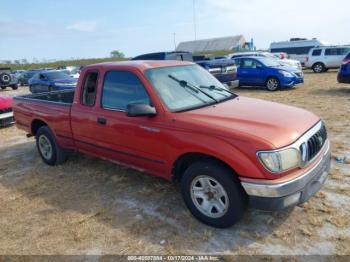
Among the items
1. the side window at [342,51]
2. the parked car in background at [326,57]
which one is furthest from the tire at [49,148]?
the side window at [342,51]

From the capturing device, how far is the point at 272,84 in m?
14.8

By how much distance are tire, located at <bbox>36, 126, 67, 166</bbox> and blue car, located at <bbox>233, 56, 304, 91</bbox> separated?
11.1 m

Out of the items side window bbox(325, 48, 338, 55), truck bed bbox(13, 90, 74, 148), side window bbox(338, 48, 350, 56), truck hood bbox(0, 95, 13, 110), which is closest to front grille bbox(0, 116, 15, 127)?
truck hood bbox(0, 95, 13, 110)

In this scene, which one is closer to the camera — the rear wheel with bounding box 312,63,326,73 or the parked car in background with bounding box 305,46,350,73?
the parked car in background with bounding box 305,46,350,73

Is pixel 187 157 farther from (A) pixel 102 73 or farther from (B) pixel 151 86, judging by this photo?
(A) pixel 102 73

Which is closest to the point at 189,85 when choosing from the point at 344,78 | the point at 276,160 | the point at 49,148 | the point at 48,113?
the point at 276,160

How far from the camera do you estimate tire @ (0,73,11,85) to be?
23.6 meters

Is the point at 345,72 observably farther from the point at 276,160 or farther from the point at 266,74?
the point at 276,160

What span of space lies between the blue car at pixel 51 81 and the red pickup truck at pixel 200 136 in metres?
11.7

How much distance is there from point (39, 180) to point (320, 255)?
431 centimetres

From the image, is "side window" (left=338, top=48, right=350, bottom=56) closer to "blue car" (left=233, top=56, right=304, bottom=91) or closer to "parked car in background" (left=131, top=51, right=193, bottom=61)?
"blue car" (left=233, top=56, right=304, bottom=91)

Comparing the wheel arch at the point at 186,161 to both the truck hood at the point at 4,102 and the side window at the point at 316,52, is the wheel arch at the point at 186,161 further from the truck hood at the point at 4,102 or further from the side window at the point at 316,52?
the side window at the point at 316,52

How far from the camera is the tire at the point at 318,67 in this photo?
76.8ft

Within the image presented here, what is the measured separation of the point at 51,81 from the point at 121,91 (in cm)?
1366
